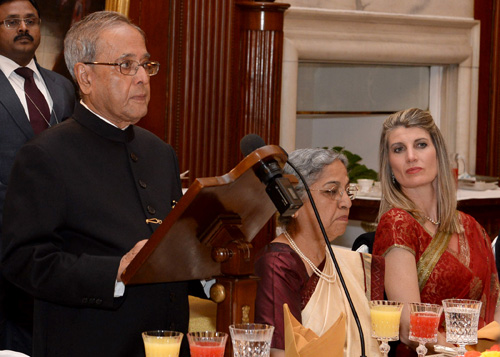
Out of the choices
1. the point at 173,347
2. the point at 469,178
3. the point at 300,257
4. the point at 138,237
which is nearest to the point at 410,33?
the point at 469,178

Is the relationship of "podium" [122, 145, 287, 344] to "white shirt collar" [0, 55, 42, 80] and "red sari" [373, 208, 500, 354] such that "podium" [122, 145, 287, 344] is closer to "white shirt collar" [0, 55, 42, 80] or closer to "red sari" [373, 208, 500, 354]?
"red sari" [373, 208, 500, 354]

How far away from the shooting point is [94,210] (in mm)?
2154

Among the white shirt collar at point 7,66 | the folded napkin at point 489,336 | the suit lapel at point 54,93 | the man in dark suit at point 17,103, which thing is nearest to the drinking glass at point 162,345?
the folded napkin at point 489,336

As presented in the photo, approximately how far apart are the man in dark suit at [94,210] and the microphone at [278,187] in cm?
48

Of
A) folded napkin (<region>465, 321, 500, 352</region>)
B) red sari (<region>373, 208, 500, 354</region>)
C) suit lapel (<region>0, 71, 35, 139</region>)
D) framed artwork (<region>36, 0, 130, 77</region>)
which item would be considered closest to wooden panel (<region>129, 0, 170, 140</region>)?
framed artwork (<region>36, 0, 130, 77</region>)

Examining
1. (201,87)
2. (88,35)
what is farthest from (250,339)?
(201,87)

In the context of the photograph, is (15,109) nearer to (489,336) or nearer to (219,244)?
(219,244)

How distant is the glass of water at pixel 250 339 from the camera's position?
1.72 meters

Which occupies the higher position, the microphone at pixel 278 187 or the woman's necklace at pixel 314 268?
→ the microphone at pixel 278 187

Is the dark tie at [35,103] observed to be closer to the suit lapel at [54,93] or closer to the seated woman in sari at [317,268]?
the suit lapel at [54,93]

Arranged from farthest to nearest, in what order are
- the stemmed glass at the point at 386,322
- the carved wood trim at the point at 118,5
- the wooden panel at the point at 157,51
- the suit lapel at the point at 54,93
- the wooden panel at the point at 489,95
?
the wooden panel at the point at 489,95 → the wooden panel at the point at 157,51 → the carved wood trim at the point at 118,5 → the suit lapel at the point at 54,93 → the stemmed glass at the point at 386,322

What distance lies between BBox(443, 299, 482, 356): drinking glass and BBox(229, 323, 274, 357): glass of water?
798 millimetres

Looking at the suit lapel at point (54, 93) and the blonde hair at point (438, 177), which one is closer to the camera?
the blonde hair at point (438, 177)

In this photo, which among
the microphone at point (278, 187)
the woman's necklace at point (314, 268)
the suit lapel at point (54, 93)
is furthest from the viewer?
the suit lapel at point (54, 93)
